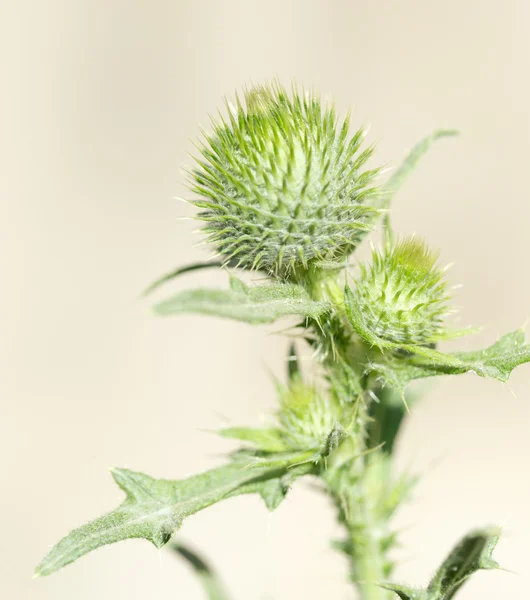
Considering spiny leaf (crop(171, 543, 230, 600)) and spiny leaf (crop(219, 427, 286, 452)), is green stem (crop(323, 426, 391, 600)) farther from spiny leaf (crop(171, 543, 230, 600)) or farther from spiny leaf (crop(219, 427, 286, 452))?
spiny leaf (crop(171, 543, 230, 600))

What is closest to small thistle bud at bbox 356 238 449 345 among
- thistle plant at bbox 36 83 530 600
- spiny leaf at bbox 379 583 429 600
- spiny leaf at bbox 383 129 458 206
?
thistle plant at bbox 36 83 530 600

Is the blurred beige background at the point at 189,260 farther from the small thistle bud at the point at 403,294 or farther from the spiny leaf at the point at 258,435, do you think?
the small thistle bud at the point at 403,294

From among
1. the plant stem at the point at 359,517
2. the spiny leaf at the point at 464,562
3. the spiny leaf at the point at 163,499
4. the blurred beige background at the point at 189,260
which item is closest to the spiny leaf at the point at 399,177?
the plant stem at the point at 359,517

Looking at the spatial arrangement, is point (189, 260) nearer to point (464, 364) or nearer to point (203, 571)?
point (203, 571)

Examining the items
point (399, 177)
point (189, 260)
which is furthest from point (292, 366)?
point (189, 260)

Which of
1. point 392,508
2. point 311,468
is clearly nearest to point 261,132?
point 311,468

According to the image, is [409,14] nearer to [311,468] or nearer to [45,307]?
[45,307]
